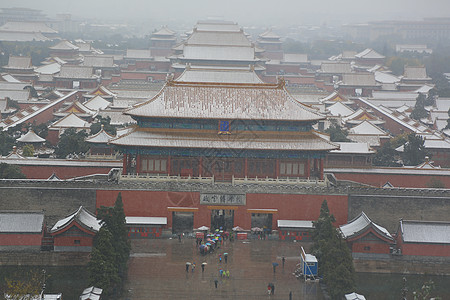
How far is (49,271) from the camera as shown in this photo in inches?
1177

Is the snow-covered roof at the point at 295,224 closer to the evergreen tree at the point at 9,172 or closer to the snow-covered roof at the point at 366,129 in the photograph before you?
the evergreen tree at the point at 9,172

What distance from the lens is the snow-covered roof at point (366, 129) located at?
50.7m

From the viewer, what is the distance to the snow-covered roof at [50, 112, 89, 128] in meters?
50.2

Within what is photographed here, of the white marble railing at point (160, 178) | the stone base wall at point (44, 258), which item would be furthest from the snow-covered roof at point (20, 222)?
the white marble railing at point (160, 178)

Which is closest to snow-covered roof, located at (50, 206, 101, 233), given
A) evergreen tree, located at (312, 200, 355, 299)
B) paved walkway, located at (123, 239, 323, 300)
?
paved walkway, located at (123, 239, 323, 300)

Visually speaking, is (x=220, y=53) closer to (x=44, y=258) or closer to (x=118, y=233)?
(x=44, y=258)

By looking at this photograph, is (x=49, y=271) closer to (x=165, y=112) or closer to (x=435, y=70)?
(x=165, y=112)

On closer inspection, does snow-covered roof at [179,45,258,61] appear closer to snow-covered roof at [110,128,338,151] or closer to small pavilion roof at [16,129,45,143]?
small pavilion roof at [16,129,45,143]

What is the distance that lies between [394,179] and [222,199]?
10800 millimetres

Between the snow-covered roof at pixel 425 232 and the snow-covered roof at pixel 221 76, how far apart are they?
2162 cm

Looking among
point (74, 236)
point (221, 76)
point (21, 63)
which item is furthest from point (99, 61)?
point (74, 236)

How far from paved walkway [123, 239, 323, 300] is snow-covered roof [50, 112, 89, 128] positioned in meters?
19.2

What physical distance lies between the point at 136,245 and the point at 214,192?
4.40 meters

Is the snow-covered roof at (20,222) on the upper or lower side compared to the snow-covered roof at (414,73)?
lower
